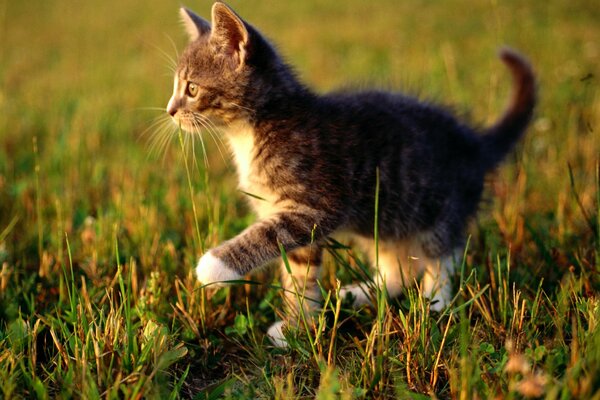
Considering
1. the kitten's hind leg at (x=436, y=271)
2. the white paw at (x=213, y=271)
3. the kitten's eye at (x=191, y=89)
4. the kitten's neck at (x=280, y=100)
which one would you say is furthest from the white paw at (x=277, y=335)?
the kitten's eye at (x=191, y=89)

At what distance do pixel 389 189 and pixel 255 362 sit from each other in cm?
99

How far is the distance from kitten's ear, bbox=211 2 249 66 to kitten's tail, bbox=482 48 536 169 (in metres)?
1.53

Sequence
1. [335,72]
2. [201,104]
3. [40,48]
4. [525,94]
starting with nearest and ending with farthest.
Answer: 1. [201,104]
2. [525,94]
3. [335,72]
4. [40,48]

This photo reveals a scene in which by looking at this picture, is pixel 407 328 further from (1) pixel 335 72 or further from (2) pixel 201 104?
(1) pixel 335 72

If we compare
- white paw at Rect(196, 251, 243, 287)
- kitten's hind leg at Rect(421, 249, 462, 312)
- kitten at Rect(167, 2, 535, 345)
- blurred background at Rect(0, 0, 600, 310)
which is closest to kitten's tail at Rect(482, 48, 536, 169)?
blurred background at Rect(0, 0, 600, 310)

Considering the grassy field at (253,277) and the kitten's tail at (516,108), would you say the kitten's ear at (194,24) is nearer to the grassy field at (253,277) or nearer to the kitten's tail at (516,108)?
the grassy field at (253,277)

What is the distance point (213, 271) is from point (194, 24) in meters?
1.30

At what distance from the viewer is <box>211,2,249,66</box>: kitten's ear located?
228cm

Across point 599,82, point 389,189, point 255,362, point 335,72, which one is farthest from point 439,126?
point 335,72

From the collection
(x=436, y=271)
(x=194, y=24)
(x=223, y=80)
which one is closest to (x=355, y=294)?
(x=436, y=271)

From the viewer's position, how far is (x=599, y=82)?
5.16 meters

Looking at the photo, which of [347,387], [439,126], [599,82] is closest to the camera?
[347,387]

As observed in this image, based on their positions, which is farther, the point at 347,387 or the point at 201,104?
the point at 201,104

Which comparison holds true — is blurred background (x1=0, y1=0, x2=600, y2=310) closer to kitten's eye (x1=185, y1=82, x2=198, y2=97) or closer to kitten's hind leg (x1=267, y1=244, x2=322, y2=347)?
kitten's eye (x1=185, y1=82, x2=198, y2=97)
